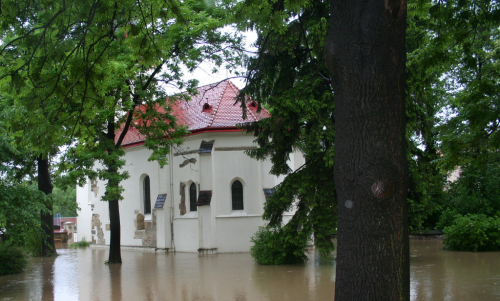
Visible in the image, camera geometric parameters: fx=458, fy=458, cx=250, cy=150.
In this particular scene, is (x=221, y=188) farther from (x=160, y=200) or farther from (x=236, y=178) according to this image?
(x=160, y=200)

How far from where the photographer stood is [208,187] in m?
20.9

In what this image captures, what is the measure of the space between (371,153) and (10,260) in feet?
50.2

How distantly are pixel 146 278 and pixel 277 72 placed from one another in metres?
7.04

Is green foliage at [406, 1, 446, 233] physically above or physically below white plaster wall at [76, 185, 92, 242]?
above

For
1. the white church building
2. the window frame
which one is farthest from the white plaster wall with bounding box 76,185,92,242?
the window frame

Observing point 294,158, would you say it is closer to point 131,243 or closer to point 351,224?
point 131,243

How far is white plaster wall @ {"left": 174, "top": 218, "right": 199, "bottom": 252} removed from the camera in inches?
832

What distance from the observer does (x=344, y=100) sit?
3.90m

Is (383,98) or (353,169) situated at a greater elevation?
(383,98)

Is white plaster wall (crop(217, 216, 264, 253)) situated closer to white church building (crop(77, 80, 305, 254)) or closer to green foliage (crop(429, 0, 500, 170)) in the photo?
white church building (crop(77, 80, 305, 254))

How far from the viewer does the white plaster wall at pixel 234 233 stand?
66.8 feet

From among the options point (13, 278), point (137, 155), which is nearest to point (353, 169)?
point (13, 278)

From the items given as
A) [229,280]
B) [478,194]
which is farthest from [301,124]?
[478,194]

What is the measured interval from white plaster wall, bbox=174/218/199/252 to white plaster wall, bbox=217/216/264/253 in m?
1.30
